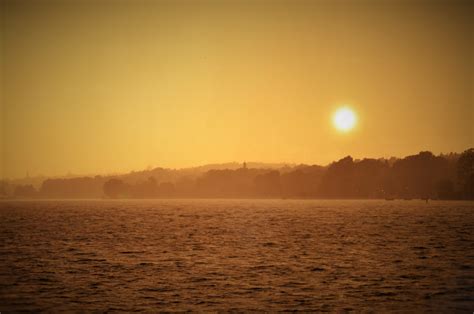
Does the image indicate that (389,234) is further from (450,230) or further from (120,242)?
(120,242)

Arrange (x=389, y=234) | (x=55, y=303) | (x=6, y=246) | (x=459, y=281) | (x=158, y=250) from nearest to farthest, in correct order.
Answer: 1. (x=55, y=303)
2. (x=459, y=281)
3. (x=158, y=250)
4. (x=6, y=246)
5. (x=389, y=234)

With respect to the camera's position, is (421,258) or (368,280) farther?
(421,258)

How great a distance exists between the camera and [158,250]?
63.6 metres

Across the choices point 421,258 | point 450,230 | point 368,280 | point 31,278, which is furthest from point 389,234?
point 31,278

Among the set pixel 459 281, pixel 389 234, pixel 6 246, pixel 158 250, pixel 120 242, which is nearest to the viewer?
pixel 459 281

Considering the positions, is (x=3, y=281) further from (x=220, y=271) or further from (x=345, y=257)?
(x=345, y=257)

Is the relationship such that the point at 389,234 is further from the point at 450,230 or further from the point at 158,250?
the point at 158,250

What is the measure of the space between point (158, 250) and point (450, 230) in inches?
2167

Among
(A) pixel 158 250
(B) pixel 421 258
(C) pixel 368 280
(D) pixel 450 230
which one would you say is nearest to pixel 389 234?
(D) pixel 450 230

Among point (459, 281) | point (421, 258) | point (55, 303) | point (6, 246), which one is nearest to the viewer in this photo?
point (55, 303)

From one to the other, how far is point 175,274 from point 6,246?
34842mm

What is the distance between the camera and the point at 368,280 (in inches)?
1604

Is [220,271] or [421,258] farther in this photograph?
[421,258]

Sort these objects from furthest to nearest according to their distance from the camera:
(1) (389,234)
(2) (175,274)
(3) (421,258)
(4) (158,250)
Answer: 1. (1) (389,234)
2. (4) (158,250)
3. (3) (421,258)
4. (2) (175,274)
